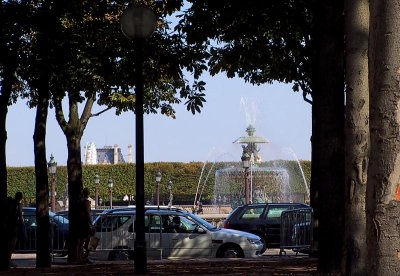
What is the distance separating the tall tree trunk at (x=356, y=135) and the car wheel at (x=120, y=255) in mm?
14734

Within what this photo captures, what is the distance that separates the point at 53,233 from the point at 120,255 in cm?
283

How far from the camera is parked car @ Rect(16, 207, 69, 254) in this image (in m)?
29.7

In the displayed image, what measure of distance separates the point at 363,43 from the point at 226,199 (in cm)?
6397

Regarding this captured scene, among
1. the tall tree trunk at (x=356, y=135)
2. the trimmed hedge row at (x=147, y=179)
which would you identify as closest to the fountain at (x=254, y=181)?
the trimmed hedge row at (x=147, y=179)

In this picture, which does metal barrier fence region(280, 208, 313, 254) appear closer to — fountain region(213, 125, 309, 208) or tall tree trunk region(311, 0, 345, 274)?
tall tree trunk region(311, 0, 345, 274)

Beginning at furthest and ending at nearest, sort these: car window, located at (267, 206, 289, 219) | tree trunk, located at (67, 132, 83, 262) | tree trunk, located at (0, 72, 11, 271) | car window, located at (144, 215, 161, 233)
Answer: car window, located at (267, 206, 289, 219)
car window, located at (144, 215, 161, 233)
tree trunk, located at (67, 132, 83, 262)
tree trunk, located at (0, 72, 11, 271)

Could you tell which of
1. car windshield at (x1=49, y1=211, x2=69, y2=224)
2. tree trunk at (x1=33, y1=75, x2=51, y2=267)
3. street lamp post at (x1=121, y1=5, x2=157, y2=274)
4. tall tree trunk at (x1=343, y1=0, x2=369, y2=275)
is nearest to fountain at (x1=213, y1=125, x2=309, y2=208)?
car windshield at (x1=49, y1=211, x2=69, y2=224)

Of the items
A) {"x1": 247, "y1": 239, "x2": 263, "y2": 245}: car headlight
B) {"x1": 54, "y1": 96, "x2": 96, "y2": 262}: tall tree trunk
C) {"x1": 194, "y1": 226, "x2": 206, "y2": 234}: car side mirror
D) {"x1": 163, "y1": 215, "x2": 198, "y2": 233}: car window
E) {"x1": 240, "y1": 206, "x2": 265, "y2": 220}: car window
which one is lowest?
{"x1": 247, "y1": 239, "x2": 263, "y2": 245}: car headlight

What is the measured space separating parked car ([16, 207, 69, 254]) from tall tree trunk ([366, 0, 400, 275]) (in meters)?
20.8

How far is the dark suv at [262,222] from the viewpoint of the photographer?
34562mm

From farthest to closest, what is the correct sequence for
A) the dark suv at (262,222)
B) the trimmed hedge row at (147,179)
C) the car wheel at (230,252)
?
the trimmed hedge row at (147,179), the dark suv at (262,222), the car wheel at (230,252)

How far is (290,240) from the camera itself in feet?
91.1

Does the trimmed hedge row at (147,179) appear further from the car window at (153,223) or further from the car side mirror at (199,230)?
the car window at (153,223)

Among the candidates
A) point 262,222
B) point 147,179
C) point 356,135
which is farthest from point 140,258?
point 147,179
